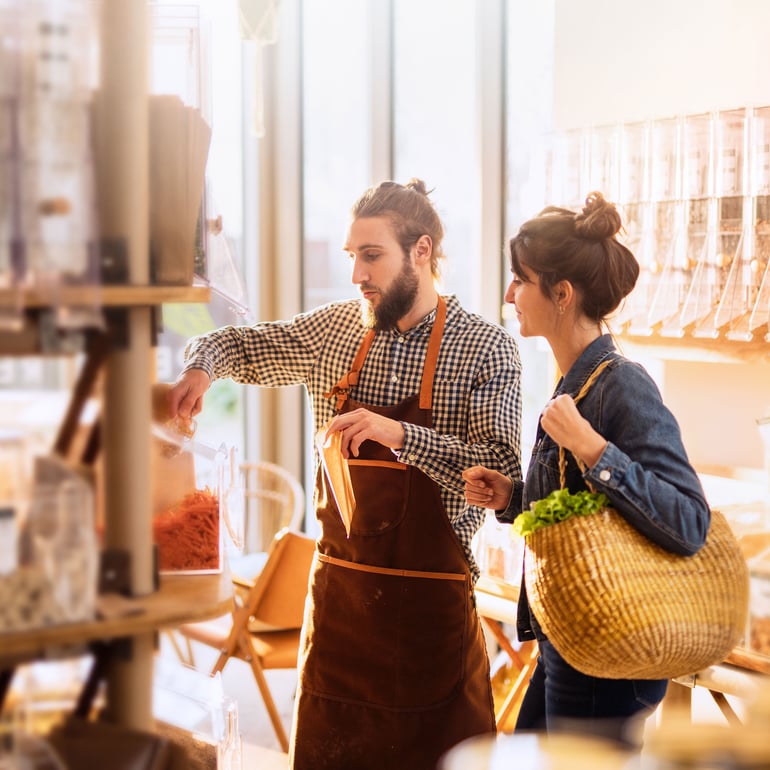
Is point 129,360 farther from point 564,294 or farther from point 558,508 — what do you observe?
point 564,294

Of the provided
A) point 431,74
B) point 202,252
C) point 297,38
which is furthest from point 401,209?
point 297,38

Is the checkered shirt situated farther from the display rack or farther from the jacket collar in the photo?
the display rack

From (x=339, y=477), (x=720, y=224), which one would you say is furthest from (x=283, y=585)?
(x=720, y=224)

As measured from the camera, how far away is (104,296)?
1.18 metres

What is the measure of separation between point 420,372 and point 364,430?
303 millimetres

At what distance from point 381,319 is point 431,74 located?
2213 millimetres

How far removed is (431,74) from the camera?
4223 mm

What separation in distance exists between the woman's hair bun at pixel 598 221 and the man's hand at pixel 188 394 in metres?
0.80

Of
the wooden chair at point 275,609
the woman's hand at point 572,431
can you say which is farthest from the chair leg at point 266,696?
the woman's hand at point 572,431

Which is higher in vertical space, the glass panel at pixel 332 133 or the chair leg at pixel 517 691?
the glass panel at pixel 332 133

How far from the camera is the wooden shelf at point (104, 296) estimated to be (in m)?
1.10

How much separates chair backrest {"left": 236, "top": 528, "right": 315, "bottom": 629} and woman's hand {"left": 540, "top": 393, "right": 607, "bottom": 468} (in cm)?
161

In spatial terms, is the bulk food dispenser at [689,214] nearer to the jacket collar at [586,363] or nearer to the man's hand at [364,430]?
the jacket collar at [586,363]

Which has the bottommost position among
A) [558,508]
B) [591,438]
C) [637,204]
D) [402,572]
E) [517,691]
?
[517,691]
